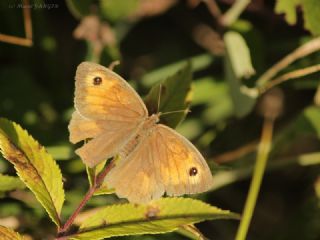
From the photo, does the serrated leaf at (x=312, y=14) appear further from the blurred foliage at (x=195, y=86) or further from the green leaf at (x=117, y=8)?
the green leaf at (x=117, y=8)

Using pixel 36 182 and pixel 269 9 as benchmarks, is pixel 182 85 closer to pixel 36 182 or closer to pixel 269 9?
pixel 36 182

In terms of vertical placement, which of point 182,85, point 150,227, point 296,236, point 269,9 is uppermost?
point 269,9

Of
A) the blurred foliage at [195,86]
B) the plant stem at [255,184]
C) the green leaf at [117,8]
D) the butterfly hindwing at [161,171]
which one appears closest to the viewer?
the butterfly hindwing at [161,171]

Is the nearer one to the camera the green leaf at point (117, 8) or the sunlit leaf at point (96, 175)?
the sunlit leaf at point (96, 175)

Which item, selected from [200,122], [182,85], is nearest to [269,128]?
[200,122]

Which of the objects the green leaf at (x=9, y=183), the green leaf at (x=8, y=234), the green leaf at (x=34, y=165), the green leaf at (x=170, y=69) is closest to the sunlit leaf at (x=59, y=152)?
the green leaf at (x=9, y=183)

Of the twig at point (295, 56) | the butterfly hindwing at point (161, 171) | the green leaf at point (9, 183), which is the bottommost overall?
the green leaf at point (9, 183)

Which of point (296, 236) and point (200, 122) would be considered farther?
point (200, 122)
